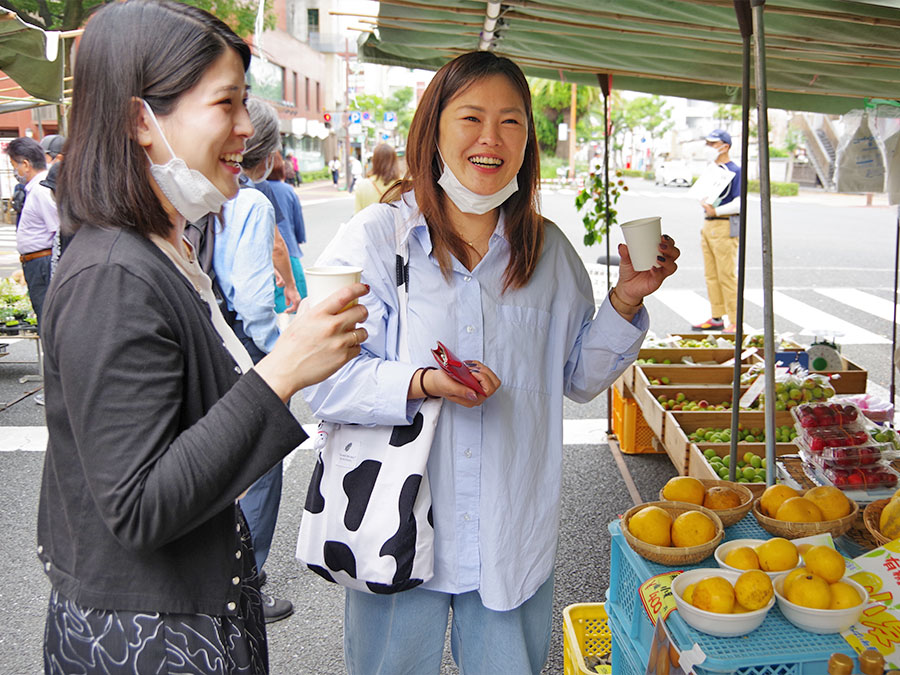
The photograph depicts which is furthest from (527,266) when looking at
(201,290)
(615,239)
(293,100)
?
(293,100)

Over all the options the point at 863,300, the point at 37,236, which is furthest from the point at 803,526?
the point at 863,300

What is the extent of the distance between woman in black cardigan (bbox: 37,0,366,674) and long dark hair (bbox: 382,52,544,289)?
29.2 inches

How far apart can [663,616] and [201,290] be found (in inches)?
53.4

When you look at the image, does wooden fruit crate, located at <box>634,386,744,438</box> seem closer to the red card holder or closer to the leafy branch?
the leafy branch

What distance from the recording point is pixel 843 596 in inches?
71.9

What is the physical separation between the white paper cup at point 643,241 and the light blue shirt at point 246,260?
1.78m

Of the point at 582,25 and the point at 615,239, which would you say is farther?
the point at 615,239

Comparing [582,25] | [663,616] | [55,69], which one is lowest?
[663,616]

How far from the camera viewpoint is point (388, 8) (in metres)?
3.20

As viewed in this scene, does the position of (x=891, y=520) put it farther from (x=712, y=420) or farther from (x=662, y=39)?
(x=712, y=420)

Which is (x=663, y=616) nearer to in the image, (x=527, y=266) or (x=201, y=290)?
(x=527, y=266)

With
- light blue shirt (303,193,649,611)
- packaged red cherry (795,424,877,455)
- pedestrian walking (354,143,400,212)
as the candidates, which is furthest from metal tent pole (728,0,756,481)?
pedestrian walking (354,143,400,212)

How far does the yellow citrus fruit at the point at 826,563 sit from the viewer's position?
1882 mm

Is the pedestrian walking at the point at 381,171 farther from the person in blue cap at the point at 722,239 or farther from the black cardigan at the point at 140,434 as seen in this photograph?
the black cardigan at the point at 140,434
